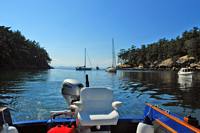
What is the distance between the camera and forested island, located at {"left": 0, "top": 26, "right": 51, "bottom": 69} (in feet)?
293

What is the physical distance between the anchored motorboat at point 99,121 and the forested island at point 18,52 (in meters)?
85.4

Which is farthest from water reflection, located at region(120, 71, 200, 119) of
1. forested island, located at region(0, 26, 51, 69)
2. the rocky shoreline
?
forested island, located at region(0, 26, 51, 69)

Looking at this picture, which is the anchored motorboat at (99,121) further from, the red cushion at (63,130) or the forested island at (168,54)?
the forested island at (168,54)

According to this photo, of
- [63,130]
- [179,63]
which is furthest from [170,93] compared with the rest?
[179,63]

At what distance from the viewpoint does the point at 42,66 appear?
5285 inches

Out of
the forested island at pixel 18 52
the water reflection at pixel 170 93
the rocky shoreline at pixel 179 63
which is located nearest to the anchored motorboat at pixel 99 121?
the water reflection at pixel 170 93

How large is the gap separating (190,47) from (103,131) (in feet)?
338

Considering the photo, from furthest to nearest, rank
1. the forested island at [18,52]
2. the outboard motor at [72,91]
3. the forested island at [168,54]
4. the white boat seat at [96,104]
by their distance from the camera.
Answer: the forested island at [168,54] < the forested island at [18,52] < the outboard motor at [72,91] < the white boat seat at [96,104]

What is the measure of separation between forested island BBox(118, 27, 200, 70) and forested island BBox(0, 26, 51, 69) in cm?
4745

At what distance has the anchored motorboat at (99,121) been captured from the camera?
479 cm

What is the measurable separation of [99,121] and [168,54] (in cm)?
11906

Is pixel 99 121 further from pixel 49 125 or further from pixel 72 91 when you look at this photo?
pixel 72 91

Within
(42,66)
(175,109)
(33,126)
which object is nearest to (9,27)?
(42,66)

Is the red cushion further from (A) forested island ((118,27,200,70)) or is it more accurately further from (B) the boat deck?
(A) forested island ((118,27,200,70))
